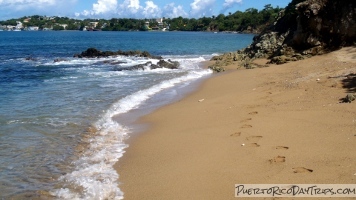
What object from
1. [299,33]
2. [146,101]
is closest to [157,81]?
[146,101]

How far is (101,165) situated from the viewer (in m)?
7.39

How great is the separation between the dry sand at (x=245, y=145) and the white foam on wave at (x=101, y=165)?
25cm

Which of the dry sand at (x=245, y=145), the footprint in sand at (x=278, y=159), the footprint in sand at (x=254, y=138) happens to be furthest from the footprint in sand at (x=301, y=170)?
the footprint in sand at (x=254, y=138)

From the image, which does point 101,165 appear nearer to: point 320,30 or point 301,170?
point 301,170

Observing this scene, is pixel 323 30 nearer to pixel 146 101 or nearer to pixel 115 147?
pixel 146 101

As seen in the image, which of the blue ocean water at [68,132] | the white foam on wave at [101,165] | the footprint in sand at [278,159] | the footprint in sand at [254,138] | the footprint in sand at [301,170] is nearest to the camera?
the footprint in sand at [301,170]

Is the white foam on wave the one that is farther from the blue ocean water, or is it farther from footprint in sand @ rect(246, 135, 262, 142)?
footprint in sand @ rect(246, 135, 262, 142)

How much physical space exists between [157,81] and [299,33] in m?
10.5

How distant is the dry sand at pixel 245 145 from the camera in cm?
571

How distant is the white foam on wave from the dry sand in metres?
0.25

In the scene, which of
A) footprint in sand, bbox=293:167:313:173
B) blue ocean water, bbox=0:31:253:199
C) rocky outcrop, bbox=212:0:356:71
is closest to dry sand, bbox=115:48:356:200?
footprint in sand, bbox=293:167:313:173

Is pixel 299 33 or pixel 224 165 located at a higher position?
pixel 299 33

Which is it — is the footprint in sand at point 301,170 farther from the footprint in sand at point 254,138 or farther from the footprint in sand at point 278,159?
the footprint in sand at point 254,138

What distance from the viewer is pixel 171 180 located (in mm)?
6191
